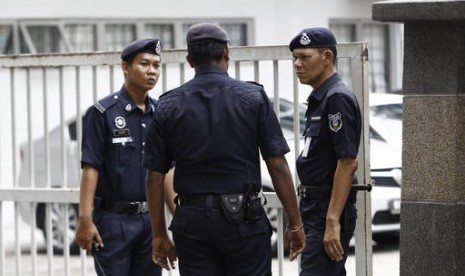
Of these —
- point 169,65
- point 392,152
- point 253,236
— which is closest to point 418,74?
point 253,236

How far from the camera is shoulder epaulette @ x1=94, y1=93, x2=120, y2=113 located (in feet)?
27.4

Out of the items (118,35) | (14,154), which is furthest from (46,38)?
(14,154)

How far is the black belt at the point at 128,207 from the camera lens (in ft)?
27.2

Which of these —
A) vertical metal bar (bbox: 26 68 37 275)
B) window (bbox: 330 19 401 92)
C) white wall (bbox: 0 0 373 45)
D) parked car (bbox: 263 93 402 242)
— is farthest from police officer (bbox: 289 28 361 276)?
window (bbox: 330 19 401 92)

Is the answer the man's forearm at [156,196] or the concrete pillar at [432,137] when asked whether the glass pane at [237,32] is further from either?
the man's forearm at [156,196]

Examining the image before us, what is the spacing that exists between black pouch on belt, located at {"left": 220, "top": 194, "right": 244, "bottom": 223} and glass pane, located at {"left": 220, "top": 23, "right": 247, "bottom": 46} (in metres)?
15.0

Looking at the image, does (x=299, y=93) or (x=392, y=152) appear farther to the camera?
(x=392, y=152)

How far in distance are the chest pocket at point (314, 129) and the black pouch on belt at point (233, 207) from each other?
73 cm

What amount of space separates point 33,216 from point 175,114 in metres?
2.53

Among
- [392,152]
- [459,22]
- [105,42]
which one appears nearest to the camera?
[459,22]

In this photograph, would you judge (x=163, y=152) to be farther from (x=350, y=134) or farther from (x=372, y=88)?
(x=372, y=88)

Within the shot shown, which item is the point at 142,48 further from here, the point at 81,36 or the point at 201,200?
the point at 81,36

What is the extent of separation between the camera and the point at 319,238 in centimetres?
771

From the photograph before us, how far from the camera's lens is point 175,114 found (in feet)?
23.8
